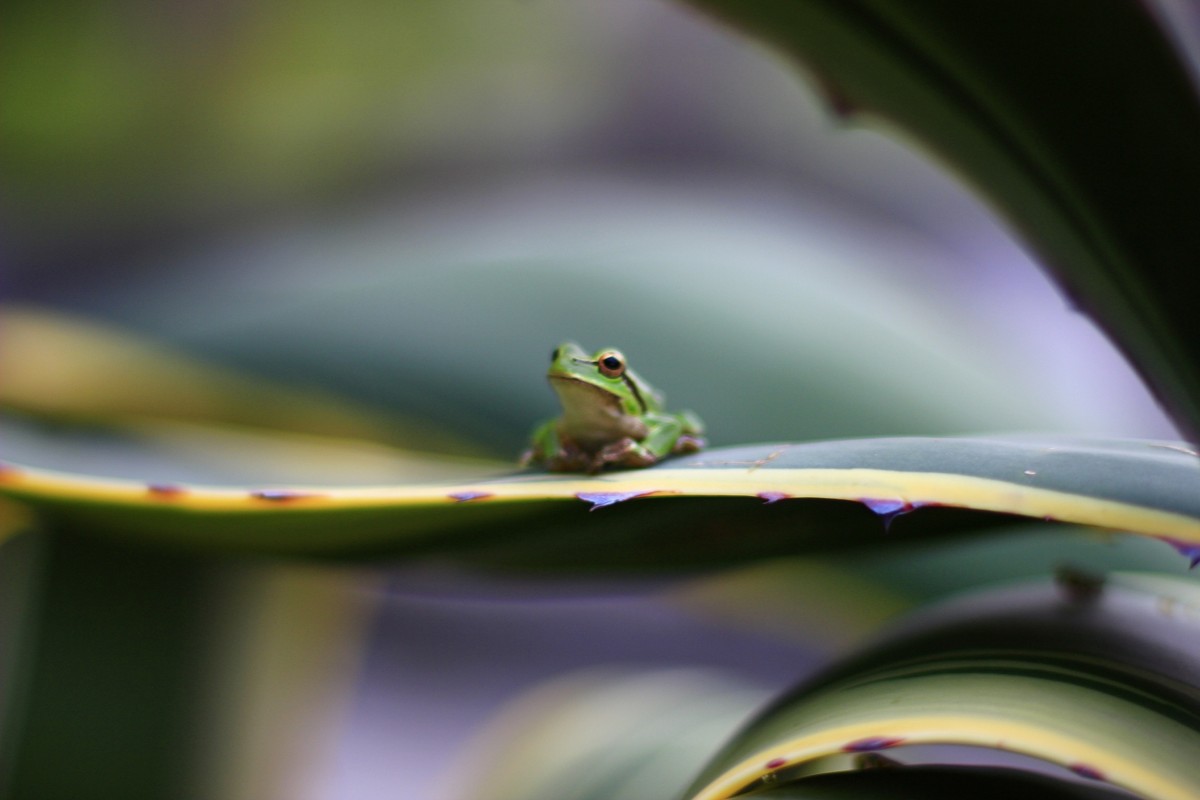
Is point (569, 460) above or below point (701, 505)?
above

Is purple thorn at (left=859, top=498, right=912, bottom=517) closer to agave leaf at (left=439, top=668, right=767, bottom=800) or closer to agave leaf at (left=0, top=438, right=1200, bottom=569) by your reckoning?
agave leaf at (left=0, top=438, right=1200, bottom=569)

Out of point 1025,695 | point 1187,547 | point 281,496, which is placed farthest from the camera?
point 281,496

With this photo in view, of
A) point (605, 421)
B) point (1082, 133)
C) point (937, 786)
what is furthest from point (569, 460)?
point (1082, 133)

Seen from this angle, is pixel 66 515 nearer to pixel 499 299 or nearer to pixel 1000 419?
pixel 499 299

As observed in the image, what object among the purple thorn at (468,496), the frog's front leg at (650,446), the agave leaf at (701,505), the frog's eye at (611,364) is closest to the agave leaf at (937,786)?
the agave leaf at (701,505)

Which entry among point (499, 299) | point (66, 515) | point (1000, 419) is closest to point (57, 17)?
point (499, 299)

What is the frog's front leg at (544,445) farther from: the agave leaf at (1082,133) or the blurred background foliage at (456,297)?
the agave leaf at (1082,133)

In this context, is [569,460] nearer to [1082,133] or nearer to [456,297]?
[456,297]
